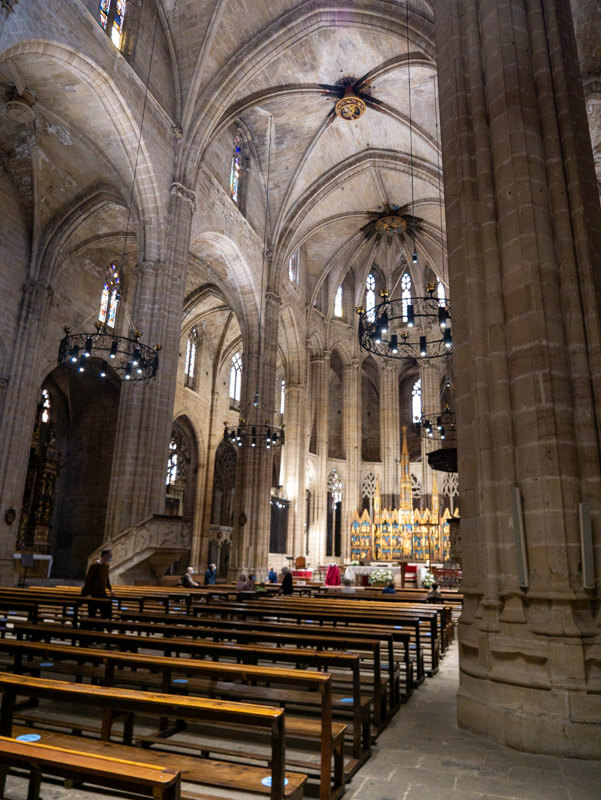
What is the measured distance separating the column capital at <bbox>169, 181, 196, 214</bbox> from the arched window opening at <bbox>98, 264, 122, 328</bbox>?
6745 mm

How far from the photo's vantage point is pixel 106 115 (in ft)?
46.6

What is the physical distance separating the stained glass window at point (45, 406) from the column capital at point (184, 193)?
10.4 meters

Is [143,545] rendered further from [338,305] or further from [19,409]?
[338,305]

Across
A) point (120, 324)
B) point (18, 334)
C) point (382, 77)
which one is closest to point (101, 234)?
point (120, 324)

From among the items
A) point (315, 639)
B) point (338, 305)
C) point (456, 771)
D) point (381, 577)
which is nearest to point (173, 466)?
point (381, 577)

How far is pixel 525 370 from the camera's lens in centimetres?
496

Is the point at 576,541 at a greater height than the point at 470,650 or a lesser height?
greater

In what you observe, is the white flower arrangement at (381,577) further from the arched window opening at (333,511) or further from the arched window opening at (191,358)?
the arched window opening at (191,358)

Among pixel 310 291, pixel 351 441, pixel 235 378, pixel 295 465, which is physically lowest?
pixel 295 465

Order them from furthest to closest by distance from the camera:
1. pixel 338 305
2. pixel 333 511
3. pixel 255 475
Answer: pixel 338 305, pixel 333 511, pixel 255 475

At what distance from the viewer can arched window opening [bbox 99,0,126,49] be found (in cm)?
1405

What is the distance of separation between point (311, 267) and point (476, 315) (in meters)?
25.3

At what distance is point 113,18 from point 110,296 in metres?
9.44

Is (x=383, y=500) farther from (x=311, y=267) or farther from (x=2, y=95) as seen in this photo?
(x=2, y=95)
